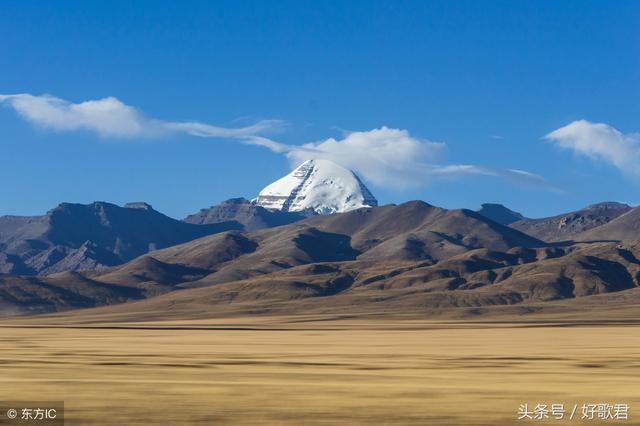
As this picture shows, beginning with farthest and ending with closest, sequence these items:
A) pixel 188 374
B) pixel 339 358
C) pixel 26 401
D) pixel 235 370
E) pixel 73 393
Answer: pixel 339 358 < pixel 235 370 < pixel 188 374 < pixel 73 393 < pixel 26 401

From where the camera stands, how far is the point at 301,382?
39.6m

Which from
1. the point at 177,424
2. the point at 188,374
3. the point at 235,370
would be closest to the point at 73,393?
the point at 177,424

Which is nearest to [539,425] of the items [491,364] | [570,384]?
[570,384]

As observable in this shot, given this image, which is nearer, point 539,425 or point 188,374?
point 539,425

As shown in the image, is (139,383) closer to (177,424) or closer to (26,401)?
(26,401)

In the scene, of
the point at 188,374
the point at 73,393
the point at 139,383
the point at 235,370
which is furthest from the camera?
the point at 235,370

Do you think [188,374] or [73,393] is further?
[188,374]

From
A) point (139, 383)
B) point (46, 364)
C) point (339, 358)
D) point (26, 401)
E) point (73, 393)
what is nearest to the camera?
point (26, 401)

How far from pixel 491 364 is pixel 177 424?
27.3 meters

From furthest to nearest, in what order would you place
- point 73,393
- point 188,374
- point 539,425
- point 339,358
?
1. point 339,358
2. point 188,374
3. point 73,393
4. point 539,425

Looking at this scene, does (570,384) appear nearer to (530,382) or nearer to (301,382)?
(530,382)

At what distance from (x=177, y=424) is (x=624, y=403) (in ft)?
46.2

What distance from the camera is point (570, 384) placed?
128 feet

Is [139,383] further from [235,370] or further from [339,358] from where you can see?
[339,358]
